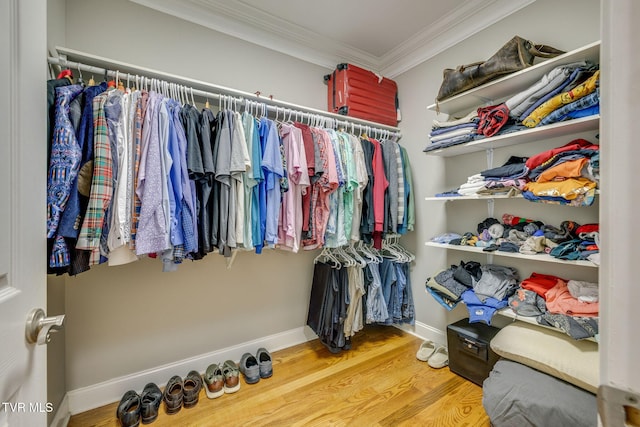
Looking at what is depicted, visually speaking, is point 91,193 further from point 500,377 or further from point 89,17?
point 500,377

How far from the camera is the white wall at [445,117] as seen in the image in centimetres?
154

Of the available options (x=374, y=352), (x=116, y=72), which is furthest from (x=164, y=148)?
(x=374, y=352)

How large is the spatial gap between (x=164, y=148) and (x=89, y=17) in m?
1.01

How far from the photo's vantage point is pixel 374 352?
2119 millimetres

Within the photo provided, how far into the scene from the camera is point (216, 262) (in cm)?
192

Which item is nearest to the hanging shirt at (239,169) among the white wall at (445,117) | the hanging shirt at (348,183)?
the hanging shirt at (348,183)

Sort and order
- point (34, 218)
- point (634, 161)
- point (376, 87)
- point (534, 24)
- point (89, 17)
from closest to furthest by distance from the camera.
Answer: point (634, 161)
point (34, 218)
point (89, 17)
point (534, 24)
point (376, 87)

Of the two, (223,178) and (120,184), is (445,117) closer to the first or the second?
(223,178)

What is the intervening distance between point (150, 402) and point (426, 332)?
80.5 inches

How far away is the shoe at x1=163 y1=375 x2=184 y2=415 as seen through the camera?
4.92ft

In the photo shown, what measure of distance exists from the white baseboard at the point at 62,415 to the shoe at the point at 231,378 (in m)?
0.80

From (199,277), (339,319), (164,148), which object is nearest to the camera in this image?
(164,148)

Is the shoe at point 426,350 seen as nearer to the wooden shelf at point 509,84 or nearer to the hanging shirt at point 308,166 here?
the hanging shirt at point 308,166

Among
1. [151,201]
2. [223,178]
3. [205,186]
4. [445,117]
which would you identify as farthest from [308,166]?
[445,117]
